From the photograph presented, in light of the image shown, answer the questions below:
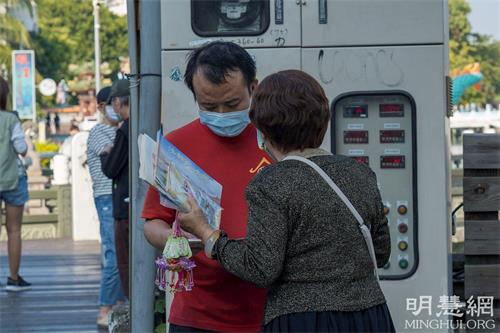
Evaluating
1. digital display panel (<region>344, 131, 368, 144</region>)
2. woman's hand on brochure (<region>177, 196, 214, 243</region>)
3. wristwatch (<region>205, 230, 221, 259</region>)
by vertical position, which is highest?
digital display panel (<region>344, 131, 368, 144</region>)

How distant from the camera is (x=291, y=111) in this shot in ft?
11.5

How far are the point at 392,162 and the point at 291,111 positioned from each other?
8.45 feet

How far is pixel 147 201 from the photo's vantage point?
4.19 m

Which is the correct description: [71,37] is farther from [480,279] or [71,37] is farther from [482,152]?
[480,279]

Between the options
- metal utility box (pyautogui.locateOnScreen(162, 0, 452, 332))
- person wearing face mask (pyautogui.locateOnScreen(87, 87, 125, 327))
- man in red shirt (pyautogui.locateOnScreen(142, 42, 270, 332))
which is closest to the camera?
man in red shirt (pyautogui.locateOnScreen(142, 42, 270, 332))

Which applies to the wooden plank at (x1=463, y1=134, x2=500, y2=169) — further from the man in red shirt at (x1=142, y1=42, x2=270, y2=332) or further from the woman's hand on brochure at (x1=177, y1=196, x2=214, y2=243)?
the woman's hand on brochure at (x1=177, y1=196, x2=214, y2=243)

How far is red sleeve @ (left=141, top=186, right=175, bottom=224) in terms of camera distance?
4137mm

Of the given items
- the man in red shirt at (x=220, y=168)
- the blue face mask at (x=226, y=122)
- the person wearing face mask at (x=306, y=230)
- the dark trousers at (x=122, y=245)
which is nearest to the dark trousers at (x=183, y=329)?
the man in red shirt at (x=220, y=168)

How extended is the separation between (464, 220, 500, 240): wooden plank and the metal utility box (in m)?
1.13

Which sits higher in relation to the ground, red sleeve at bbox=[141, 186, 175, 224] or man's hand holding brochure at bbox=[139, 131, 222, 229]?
man's hand holding brochure at bbox=[139, 131, 222, 229]

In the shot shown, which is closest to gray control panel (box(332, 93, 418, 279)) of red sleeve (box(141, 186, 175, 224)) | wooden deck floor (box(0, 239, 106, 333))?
red sleeve (box(141, 186, 175, 224))

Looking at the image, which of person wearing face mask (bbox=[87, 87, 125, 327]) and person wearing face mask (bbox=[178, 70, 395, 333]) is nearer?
person wearing face mask (bbox=[178, 70, 395, 333])

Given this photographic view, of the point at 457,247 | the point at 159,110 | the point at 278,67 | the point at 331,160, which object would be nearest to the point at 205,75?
the point at 331,160

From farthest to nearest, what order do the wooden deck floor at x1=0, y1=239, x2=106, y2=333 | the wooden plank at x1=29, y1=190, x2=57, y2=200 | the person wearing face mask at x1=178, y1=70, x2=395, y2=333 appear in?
the wooden plank at x1=29, y1=190, x2=57, y2=200 < the wooden deck floor at x1=0, y1=239, x2=106, y2=333 < the person wearing face mask at x1=178, y1=70, x2=395, y2=333
